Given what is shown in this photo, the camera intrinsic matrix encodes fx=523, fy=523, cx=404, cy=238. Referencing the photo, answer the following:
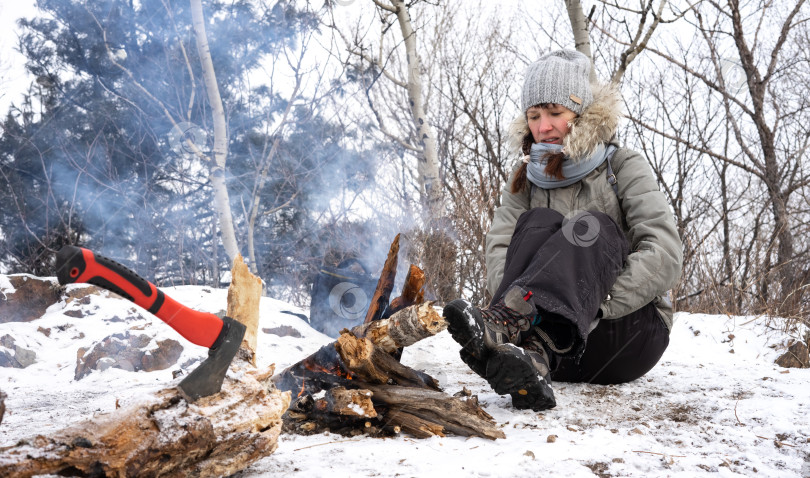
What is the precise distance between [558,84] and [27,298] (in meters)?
3.89

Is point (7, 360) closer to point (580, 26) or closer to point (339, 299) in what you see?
point (339, 299)

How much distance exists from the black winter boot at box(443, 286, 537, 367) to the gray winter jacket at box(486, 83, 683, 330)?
356 mm

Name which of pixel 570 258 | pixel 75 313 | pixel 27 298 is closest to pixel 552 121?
pixel 570 258

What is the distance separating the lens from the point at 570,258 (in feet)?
5.73

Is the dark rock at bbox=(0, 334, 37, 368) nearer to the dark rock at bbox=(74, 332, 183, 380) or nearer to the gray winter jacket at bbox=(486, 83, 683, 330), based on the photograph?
the dark rock at bbox=(74, 332, 183, 380)

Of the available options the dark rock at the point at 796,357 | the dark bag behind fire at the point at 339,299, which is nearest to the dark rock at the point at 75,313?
the dark bag behind fire at the point at 339,299

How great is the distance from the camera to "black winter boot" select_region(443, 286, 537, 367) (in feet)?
4.99

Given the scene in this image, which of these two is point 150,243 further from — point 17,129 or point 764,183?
point 764,183

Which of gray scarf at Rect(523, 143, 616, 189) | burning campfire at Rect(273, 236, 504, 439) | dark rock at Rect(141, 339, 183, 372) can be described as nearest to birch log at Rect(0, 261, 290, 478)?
burning campfire at Rect(273, 236, 504, 439)

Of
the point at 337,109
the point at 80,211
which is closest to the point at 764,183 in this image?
the point at 337,109

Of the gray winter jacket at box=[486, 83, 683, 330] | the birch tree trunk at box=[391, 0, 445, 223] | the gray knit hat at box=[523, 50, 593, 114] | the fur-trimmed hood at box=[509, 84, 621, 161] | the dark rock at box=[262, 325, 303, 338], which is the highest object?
the birch tree trunk at box=[391, 0, 445, 223]

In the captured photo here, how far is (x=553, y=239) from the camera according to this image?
180 centimetres

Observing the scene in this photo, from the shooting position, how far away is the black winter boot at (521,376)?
5.18 feet

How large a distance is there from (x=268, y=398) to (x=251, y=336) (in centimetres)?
29
